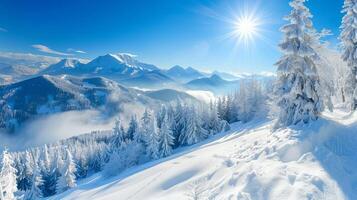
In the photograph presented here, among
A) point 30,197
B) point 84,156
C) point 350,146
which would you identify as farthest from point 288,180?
point 84,156

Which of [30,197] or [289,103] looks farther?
[30,197]

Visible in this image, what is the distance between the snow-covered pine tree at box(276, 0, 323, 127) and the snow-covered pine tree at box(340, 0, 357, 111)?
10.3m

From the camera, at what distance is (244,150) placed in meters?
23.8

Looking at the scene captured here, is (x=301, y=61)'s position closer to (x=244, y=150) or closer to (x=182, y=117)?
(x=244, y=150)

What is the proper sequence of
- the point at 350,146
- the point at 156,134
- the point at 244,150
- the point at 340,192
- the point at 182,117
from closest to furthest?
1. the point at 340,192
2. the point at 350,146
3. the point at 244,150
4. the point at 156,134
5. the point at 182,117

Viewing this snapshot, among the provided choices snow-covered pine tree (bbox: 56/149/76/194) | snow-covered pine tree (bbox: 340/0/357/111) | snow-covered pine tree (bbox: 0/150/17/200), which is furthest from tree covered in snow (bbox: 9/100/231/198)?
snow-covered pine tree (bbox: 340/0/357/111)

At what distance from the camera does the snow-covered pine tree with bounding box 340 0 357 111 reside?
31383mm

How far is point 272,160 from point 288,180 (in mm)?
3483

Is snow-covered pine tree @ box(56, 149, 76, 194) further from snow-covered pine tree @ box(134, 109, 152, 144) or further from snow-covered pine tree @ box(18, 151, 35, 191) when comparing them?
snow-covered pine tree @ box(18, 151, 35, 191)

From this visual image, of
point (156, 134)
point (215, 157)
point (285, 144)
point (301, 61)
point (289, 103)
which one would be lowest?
point (156, 134)

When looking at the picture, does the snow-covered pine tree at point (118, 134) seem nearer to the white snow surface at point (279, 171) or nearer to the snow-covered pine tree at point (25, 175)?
the snow-covered pine tree at point (25, 175)

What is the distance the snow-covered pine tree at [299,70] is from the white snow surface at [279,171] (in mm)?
1550

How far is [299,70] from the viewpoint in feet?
82.0

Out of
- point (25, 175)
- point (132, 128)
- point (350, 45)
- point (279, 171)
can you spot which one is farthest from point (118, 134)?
point (279, 171)
